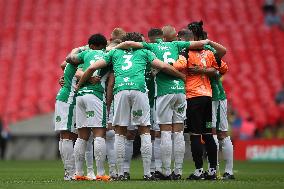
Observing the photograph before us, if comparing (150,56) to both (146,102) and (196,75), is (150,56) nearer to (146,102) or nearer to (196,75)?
(146,102)

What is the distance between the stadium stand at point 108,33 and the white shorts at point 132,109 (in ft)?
53.4

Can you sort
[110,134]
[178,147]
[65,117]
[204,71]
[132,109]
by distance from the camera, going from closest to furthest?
[132,109] < [178,147] < [204,71] < [65,117] < [110,134]

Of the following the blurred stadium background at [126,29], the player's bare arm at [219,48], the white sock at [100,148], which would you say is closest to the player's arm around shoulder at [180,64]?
the player's bare arm at [219,48]

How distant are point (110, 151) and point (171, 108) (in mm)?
1308

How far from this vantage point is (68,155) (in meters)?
13.6

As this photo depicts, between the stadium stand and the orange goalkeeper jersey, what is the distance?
611 inches

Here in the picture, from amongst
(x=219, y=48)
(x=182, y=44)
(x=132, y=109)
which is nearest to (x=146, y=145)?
(x=132, y=109)

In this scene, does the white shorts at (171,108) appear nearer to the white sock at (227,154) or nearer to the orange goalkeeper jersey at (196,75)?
the orange goalkeeper jersey at (196,75)

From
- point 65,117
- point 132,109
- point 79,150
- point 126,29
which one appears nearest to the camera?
point 132,109

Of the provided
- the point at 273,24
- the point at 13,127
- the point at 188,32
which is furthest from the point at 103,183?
Answer: the point at 273,24

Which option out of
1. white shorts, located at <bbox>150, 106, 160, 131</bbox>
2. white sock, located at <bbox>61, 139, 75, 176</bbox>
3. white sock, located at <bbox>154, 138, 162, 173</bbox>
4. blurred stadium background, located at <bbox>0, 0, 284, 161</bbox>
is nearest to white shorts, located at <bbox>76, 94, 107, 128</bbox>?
white sock, located at <bbox>61, 139, 75, 176</bbox>

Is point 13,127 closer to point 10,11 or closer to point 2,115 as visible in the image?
point 2,115

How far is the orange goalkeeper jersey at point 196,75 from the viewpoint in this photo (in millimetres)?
13245

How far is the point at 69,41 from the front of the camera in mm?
34906
